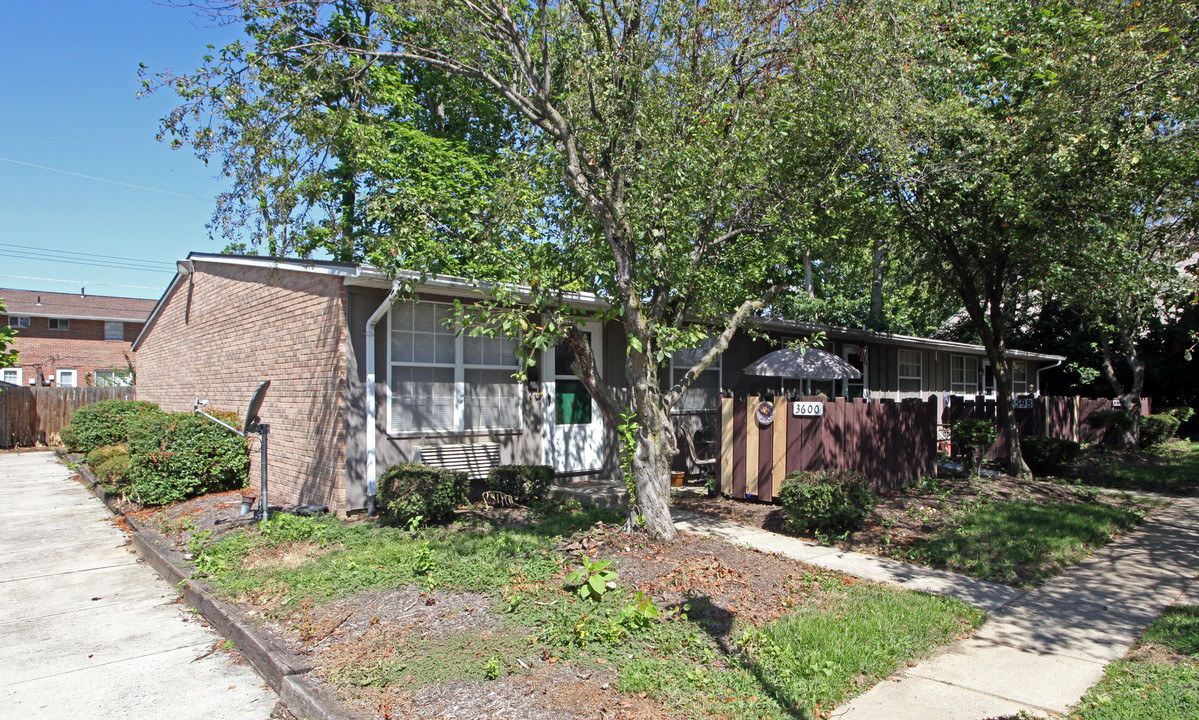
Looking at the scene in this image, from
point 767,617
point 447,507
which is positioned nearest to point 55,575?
point 447,507

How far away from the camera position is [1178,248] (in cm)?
1605

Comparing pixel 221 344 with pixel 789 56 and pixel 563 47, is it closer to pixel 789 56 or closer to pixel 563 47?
pixel 563 47

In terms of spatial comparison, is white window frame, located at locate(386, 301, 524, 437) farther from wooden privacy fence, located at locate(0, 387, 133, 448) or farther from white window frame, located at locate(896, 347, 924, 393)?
wooden privacy fence, located at locate(0, 387, 133, 448)

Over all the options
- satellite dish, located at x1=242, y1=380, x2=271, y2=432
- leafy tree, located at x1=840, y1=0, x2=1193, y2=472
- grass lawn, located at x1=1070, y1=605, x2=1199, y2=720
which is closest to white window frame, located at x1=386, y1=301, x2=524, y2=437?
satellite dish, located at x1=242, y1=380, x2=271, y2=432

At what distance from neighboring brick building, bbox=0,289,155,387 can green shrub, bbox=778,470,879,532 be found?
3216 centimetres

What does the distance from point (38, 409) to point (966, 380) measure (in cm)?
2920

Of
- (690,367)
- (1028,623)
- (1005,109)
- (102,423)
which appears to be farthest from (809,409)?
(102,423)

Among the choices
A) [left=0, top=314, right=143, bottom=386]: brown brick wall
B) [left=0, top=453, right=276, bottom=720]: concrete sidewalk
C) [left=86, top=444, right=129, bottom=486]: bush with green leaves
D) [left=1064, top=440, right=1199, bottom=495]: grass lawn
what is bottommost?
[left=0, top=453, right=276, bottom=720]: concrete sidewalk

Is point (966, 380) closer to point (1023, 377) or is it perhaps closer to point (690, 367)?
point (1023, 377)

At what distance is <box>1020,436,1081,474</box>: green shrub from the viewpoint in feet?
43.7

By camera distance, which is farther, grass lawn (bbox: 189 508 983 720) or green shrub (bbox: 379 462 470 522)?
green shrub (bbox: 379 462 470 522)

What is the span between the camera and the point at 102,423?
16672 millimetres

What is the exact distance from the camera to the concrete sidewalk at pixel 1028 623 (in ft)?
13.6

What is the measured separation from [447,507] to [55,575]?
411cm
